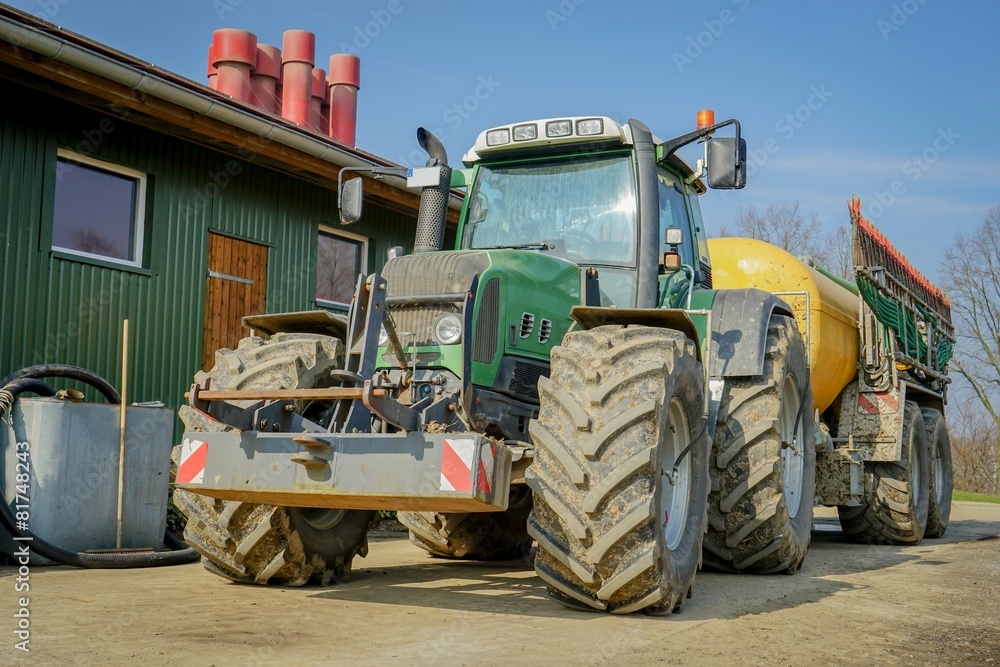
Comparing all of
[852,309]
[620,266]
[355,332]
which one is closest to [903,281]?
[852,309]

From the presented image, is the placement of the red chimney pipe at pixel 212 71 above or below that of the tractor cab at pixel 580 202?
above

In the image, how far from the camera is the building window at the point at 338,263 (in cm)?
1266

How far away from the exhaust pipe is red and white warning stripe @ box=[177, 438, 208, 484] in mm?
2351

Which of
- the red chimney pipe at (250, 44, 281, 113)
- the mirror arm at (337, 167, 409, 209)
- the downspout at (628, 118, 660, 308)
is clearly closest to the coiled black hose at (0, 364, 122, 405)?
the mirror arm at (337, 167, 409, 209)

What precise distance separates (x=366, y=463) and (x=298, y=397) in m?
0.47

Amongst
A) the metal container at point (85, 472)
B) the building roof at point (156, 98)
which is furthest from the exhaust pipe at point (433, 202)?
the building roof at point (156, 98)

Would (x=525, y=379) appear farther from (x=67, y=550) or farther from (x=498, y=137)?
(x=67, y=550)

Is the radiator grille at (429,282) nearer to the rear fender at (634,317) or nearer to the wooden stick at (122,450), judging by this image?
the rear fender at (634,317)

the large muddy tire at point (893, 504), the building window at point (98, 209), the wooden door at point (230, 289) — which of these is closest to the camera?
the building window at point (98, 209)

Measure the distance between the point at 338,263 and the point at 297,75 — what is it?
627cm

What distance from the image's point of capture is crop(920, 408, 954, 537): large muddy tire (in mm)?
11758

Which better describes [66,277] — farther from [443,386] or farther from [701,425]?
[701,425]

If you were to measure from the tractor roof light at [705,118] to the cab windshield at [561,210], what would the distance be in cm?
53

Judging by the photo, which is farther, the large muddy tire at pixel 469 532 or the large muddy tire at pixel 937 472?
the large muddy tire at pixel 937 472
